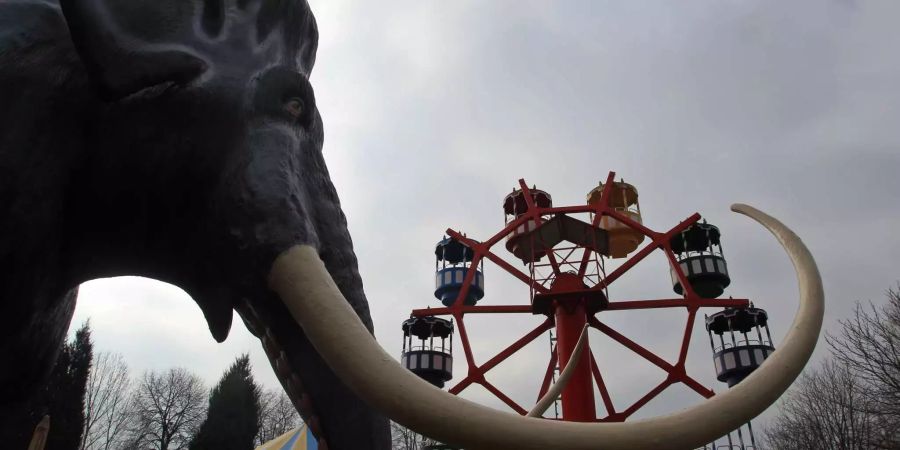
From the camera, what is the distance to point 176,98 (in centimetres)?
146

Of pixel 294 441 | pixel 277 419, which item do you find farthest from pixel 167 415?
pixel 294 441

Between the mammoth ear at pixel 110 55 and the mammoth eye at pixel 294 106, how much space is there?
0.30 metres

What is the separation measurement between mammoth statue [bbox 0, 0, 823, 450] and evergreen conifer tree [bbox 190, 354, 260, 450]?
18.8m

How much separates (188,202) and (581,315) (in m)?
12.6

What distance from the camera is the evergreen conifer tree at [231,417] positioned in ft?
59.9

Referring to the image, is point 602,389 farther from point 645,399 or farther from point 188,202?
point 188,202

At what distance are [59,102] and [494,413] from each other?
1.22m

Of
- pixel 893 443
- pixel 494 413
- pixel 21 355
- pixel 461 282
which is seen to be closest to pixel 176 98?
pixel 21 355

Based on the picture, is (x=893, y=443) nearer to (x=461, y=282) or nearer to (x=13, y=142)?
(x=461, y=282)

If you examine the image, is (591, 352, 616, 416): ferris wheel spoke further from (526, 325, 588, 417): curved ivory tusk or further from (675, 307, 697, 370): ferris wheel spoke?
(526, 325, 588, 417): curved ivory tusk

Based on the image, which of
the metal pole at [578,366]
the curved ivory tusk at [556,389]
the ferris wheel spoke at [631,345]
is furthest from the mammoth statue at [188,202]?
the ferris wheel spoke at [631,345]

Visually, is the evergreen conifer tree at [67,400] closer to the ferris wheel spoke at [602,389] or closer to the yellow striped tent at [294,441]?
the yellow striped tent at [294,441]

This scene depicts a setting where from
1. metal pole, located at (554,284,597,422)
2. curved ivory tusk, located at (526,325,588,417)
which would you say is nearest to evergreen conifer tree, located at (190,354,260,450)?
metal pole, located at (554,284,597,422)

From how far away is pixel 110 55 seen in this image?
1375 mm
